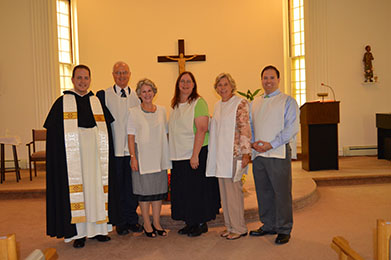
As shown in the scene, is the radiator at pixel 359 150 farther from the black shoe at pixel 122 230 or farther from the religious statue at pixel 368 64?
the black shoe at pixel 122 230

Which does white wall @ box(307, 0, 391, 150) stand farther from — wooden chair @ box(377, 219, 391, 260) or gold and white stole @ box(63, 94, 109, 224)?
wooden chair @ box(377, 219, 391, 260)

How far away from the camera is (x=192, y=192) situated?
12.7 ft

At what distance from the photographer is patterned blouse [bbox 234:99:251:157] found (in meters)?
3.67

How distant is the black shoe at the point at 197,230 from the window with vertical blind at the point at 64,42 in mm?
6121

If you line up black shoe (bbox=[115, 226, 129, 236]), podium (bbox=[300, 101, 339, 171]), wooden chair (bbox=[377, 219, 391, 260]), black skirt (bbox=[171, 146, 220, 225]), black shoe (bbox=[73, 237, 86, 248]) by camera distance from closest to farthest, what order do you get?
1. wooden chair (bbox=[377, 219, 391, 260])
2. black shoe (bbox=[73, 237, 86, 248])
3. black skirt (bbox=[171, 146, 220, 225])
4. black shoe (bbox=[115, 226, 129, 236])
5. podium (bbox=[300, 101, 339, 171])

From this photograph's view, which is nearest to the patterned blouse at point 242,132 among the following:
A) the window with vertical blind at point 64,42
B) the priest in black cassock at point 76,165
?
the priest in black cassock at point 76,165

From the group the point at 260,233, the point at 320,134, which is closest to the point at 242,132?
the point at 260,233

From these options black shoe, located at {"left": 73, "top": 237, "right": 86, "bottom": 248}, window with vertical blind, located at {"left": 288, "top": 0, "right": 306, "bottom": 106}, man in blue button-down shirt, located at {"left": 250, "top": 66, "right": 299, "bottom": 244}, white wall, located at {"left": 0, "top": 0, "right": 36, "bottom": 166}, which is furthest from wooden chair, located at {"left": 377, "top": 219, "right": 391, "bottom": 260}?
window with vertical blind, located at {"left": 288, "top": 0, "right": 306, "bottom": 106}

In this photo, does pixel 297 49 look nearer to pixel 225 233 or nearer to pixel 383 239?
pixel 225 233

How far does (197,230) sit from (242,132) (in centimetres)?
109

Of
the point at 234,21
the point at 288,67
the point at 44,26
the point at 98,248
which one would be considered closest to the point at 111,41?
the point at 44,26

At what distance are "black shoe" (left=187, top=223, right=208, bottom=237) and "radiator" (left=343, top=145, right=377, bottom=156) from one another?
17.7 ft

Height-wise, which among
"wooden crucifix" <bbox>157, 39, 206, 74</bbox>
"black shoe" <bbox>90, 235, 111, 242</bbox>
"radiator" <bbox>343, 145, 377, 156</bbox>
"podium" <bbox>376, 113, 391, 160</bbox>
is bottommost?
"black shoe" <bbox>90, 235, 111, 242</bbox>

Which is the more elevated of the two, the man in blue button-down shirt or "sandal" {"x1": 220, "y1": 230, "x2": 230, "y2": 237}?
the man in blue button-down shirt
